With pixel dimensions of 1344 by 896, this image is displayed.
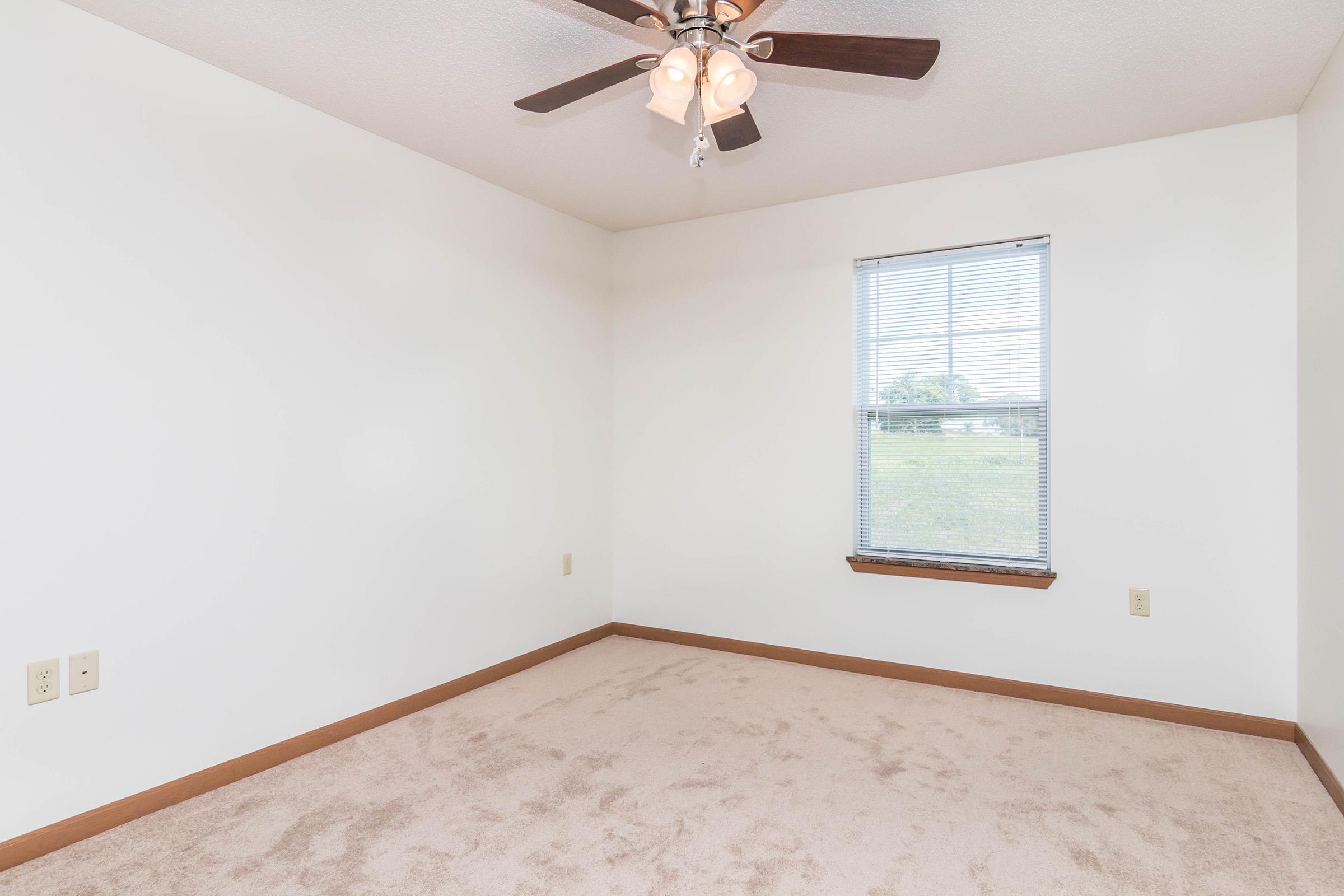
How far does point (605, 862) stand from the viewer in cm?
195

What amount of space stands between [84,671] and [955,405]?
3.48 metres

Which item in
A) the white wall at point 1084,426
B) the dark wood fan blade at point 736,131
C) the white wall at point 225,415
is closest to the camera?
the white wall at point 225,415

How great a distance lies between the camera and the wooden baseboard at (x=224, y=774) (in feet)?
6.49

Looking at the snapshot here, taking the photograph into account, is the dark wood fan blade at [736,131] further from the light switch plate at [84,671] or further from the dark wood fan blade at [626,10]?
the light switch plate at [84,671]

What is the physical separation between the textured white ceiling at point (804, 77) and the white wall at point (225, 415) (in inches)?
10.1

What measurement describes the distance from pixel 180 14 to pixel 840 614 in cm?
355

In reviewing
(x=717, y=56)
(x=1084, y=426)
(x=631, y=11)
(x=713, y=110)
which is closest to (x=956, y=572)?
(x=1084, y=426)

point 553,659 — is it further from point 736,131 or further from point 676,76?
point 676,76

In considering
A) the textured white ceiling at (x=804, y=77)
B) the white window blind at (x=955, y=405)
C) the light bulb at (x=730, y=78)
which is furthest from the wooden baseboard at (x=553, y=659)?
the light bulb at (x=730, y=78)

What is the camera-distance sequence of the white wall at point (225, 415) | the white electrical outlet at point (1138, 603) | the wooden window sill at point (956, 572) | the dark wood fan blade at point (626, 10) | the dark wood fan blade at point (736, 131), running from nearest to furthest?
1. the dark wood fan blade at point (626, 10)
2. the white wall at point (225, 415)
3. the dark wood fan blade at point (736, 131)
4. the white electrical outlet at point (1138, 603)
5. the wooden window sill at point (956, 572)

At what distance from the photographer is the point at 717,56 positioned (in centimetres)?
179

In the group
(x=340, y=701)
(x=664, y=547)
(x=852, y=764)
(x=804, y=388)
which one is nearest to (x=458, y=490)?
(x=340, y=701)

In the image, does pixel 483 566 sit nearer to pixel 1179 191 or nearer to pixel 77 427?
pixel 77 427

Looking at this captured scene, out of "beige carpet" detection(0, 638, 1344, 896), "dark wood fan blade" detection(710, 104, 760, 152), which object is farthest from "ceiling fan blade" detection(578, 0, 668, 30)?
"beige carpet" detection(0, 638, 1344, 896)
